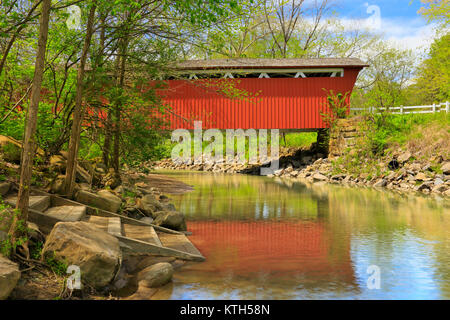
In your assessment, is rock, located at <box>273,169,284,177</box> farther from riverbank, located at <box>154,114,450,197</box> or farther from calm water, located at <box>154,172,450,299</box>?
calm water, located at <box>154,172,450,299</box>

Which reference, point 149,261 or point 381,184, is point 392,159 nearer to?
point 381,184

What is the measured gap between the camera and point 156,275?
4371 millimetres

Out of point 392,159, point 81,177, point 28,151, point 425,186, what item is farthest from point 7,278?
point 392,159

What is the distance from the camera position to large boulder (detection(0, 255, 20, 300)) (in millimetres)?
3352

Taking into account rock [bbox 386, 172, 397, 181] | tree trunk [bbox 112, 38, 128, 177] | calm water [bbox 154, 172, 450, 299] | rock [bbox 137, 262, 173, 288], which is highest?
tree trunk [bbox 112, 38, 128, 177]

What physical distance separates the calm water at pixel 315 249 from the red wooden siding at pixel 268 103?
8.91 meters


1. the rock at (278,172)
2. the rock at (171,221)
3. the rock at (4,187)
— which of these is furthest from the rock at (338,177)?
the rock at (4,187)

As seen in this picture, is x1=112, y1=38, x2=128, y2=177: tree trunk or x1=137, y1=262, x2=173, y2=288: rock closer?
x1=137, y1=262, x2=173, y2=288: rock

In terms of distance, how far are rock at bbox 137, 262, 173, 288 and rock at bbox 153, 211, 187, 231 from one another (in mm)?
2541

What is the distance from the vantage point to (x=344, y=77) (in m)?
19.8

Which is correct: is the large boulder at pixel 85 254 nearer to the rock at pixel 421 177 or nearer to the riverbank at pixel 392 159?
the riverbank at pixel 392 159

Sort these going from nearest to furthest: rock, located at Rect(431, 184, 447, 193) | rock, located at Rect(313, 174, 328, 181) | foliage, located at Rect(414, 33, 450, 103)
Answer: rock, located at Rect(431, 184, 447, 193)
rock, located at Rect(313, 174, 328, 181)
foliage, located at Rect(414, 33, 450, 103)

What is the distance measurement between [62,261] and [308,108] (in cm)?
1711

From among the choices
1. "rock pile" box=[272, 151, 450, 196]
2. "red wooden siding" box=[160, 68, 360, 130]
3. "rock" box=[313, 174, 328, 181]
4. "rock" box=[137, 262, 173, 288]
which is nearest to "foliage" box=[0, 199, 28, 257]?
"rock" box=[137, 262, 173, 288]
